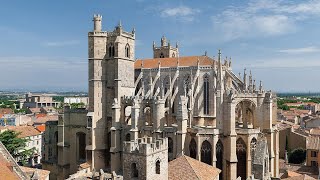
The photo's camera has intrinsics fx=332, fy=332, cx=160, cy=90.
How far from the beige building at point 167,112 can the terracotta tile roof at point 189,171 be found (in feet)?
28.3

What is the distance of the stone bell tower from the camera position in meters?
49.4

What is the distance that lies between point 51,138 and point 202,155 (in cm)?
2791

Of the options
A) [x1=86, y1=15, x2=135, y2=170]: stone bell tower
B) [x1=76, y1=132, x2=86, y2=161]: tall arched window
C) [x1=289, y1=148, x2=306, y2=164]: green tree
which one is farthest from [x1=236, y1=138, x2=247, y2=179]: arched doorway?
[x1=289, y1=148, x2=306, y2=164]: green tree

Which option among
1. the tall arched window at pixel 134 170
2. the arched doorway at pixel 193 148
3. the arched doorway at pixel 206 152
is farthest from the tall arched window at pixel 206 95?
the tall arched window at pixel 134 170

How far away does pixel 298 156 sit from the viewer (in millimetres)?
65438

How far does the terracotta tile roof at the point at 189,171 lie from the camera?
28641 millimetres

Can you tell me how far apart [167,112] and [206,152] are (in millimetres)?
12030

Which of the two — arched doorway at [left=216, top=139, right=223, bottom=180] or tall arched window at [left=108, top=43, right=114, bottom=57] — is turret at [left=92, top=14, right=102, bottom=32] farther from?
arched doorway at [left=216, top=139, right=223, bottom=180]

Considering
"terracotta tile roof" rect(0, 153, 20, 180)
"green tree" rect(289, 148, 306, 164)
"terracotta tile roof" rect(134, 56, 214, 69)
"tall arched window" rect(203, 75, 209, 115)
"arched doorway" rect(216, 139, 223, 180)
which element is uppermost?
"terracotta tile roof" rect(134, 56, 214, 69)

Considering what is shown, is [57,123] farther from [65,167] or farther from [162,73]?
[162,73]

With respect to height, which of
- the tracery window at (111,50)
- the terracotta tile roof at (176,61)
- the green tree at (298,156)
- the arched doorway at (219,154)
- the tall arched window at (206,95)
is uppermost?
the tracery window at (111,50)

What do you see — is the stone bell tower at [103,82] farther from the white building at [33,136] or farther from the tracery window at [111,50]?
the white building at [33,136]

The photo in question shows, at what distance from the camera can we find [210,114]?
48.7m

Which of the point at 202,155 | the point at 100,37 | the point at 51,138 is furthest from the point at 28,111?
the point at 202,155
